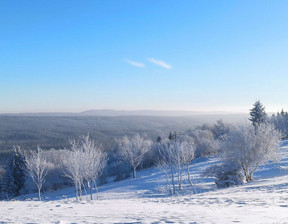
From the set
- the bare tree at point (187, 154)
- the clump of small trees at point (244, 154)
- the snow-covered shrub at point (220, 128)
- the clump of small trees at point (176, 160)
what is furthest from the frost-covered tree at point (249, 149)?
the snow-covered shrub at point (220, 128)

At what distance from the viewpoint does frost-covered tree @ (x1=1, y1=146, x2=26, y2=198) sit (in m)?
39.4

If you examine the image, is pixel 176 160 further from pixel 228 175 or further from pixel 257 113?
pixel 257 113

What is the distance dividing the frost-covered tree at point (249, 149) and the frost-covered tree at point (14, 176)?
35.7m

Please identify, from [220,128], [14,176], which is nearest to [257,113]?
[220,128]

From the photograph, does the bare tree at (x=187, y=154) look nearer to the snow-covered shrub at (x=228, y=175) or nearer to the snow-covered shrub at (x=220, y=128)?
the snow-covered shrub at (x=228, y=175)

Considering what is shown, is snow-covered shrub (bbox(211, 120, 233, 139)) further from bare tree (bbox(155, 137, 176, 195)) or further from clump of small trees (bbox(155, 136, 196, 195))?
clump of small trees (bbox(155, 136, 196, 195))

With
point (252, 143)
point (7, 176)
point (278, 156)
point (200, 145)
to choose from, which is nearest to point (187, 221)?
point (252, 143)

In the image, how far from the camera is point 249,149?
22828 mm

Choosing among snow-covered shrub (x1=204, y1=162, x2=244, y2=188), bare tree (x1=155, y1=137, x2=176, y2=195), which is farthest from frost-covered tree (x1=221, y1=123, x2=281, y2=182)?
bare tree (x1=155, y1=137, x2=176, y2=195)

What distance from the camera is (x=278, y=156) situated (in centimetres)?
2381

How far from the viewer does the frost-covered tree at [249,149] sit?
2272cm

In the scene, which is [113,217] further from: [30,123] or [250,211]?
[30,123]

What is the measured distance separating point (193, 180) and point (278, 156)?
987 centimetres

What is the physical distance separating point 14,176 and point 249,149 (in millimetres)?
38927
